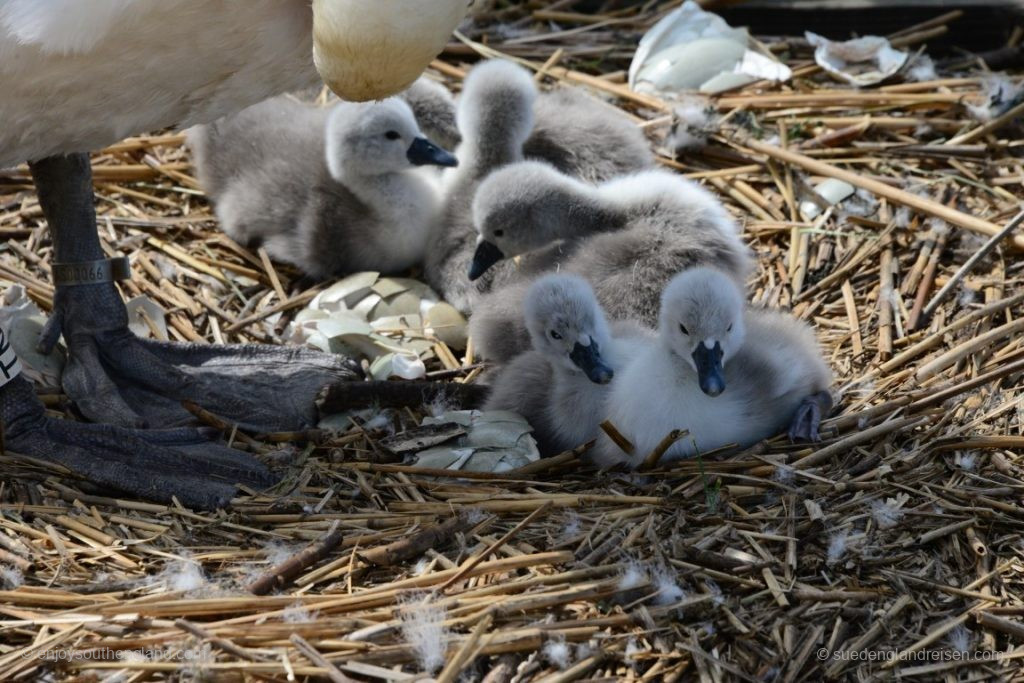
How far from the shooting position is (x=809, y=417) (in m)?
3.21

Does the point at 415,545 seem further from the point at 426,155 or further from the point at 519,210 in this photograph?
the point at 426,155

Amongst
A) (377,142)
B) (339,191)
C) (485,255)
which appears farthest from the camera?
(339,191)

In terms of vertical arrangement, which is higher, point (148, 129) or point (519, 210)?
point (148, 129)

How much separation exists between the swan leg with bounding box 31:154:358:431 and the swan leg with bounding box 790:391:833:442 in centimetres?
121

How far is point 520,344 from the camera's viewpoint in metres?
3.60

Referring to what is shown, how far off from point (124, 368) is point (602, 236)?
→ 1.33 metres

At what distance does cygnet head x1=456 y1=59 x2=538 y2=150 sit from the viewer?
405 cm

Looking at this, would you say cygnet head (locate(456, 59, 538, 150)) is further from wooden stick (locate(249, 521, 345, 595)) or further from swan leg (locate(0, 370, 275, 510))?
wooden stick (locate(249, 521, 345, 595))

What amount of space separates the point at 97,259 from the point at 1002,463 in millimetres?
2269

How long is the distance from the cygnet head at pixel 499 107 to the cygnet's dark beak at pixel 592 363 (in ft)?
3.46

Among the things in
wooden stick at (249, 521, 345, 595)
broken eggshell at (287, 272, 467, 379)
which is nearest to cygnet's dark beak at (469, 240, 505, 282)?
broken eggshell at (287, 272, 467, 379)

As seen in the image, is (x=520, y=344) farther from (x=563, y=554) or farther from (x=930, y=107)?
(x=930, y=107)

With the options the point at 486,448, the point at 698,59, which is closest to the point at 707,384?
the point at 486,448

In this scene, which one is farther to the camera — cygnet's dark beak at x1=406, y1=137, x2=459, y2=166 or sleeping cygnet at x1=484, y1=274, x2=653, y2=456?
cygnet's dark beak at x1=406, y1=137, x2=459, y2=166
